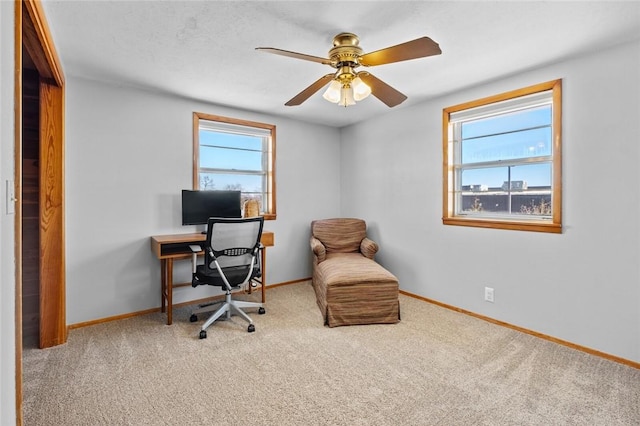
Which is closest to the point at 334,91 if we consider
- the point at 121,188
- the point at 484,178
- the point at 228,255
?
the point at 228,255

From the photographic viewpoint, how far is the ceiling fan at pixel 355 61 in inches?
71.4

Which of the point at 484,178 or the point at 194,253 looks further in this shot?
the point at 484,178

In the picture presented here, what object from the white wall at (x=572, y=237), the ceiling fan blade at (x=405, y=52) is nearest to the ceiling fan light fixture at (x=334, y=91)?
the ceiling fan blade at (x=405, y=52)

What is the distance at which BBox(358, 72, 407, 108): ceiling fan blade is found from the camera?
2230 millimetres

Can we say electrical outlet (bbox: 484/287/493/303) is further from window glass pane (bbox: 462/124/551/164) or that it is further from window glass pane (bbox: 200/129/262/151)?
window glass pane (bbox: 200/129/262/151)

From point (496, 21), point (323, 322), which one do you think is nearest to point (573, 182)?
point (496, 21)

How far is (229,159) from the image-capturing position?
396cm

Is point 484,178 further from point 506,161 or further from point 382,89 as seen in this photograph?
point 382,89

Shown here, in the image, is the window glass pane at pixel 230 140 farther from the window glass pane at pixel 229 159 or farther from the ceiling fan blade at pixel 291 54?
the ceiling fan blade at pixel 291 54

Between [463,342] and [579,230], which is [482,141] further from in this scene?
[463,342]

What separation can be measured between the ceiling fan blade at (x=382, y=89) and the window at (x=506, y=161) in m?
1.20
